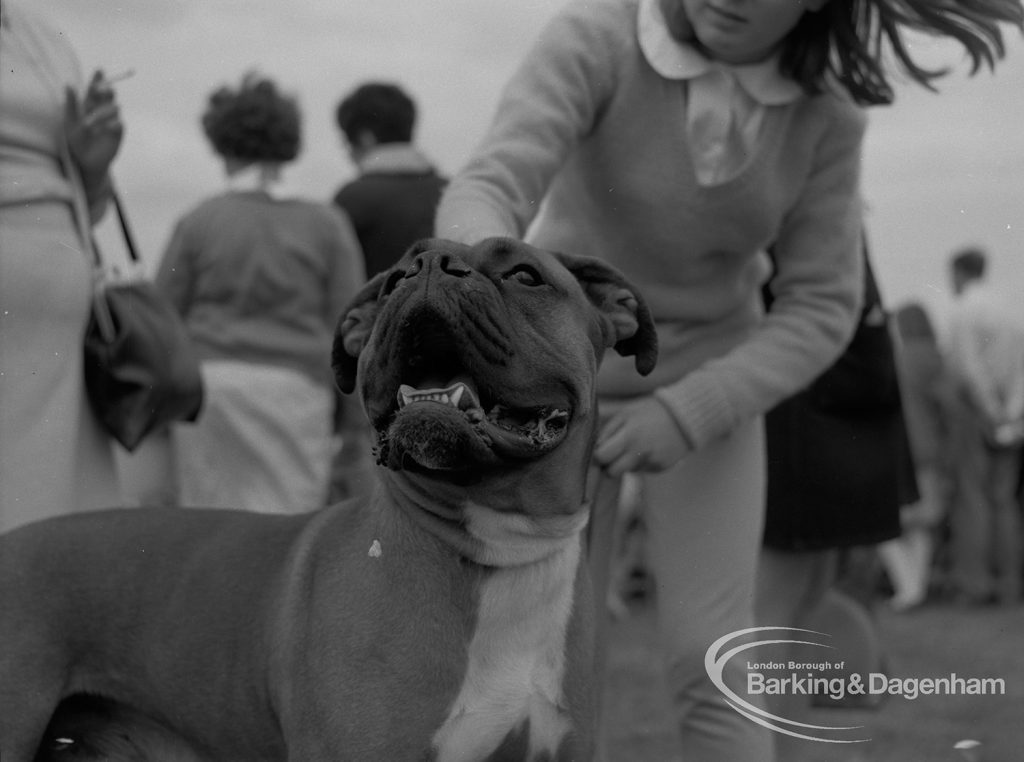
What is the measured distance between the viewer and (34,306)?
3.34 metres

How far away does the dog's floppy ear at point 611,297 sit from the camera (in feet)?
9.37

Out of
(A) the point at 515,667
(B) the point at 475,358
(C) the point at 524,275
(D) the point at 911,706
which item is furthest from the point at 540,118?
(D) the point at 911,706

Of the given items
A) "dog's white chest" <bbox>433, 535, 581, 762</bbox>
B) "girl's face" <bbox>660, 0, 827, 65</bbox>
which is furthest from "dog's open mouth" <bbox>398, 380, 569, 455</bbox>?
"girl's face" <bbox>660, 0, 827, 65</bbox>

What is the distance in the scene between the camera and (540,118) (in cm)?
314

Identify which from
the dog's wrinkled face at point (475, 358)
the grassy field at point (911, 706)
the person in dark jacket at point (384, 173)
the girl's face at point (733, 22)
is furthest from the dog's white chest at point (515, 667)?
the person in dark jacket at point (384, 173)

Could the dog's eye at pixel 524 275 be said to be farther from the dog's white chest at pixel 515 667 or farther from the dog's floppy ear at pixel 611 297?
the dog's white chest at pixel 515 667

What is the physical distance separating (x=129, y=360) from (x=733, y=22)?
1.75m

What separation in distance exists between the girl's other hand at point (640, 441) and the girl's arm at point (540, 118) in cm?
50

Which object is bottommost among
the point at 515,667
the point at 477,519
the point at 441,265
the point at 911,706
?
the point at 911,706

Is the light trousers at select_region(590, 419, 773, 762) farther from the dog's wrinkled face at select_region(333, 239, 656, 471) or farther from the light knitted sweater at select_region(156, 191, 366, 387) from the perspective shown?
the light knitted sweater at select_region(156, 191, 366, 387)

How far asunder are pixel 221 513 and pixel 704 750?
51.1 inches

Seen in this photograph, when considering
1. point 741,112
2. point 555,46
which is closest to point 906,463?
point 741,112

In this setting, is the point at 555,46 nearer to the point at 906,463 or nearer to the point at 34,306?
the point at 34,306

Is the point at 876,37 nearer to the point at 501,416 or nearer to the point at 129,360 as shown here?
the point at 501,416
